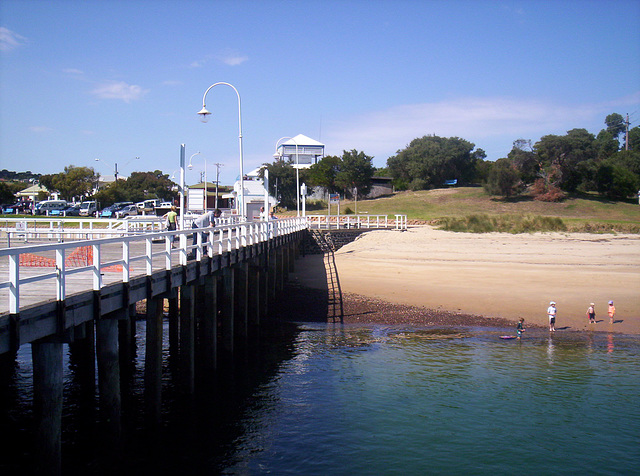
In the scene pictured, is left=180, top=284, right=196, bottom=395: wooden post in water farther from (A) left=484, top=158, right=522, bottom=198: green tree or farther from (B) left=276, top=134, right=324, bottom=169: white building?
(B) left=276, top=134, right=324, bottom=169: white building

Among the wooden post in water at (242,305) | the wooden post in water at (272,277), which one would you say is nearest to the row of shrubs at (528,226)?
the wooden post in water at (272,277)

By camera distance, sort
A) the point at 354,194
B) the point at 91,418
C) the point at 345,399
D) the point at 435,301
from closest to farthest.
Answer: the point at 91,418 < the point at 345,399 < the point at 435,301 < the point at 354,194

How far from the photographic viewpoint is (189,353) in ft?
44.9

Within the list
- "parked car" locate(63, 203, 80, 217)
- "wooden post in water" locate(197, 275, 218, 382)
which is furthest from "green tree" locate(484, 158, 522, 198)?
"wooden post in water" locate(197, 275, 218, 382)

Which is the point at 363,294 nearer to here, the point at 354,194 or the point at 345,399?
the point at 345,399

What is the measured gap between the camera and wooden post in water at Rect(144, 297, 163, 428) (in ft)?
38.2

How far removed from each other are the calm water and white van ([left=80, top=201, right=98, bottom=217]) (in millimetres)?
41762

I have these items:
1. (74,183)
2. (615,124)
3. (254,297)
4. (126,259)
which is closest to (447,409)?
(126,259)

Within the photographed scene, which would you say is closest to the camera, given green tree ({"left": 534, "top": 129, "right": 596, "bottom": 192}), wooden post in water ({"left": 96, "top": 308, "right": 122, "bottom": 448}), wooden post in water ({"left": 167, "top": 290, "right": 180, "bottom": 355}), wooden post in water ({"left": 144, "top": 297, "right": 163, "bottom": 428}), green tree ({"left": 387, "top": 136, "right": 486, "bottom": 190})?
wooden post in water ({"left": 96, "top": 308, "right": 122, "bottom": 448})

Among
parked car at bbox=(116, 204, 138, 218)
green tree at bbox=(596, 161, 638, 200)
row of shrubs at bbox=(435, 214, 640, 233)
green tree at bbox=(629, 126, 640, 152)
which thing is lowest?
row of shrubs at bbox=(435, 214, 640, 233)

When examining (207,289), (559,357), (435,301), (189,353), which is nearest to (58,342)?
(189,353)

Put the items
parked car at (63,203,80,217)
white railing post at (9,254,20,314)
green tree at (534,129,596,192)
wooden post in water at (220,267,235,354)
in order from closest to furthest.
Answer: white railing post at (9,254,20,314) < wooden post in water at (220,267,235,354) < parked car at (63,203,80,217) < green tree at (534,129,596,192)

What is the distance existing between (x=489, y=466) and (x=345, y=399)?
4.17m

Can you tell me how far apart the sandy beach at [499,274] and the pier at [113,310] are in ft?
30.1
